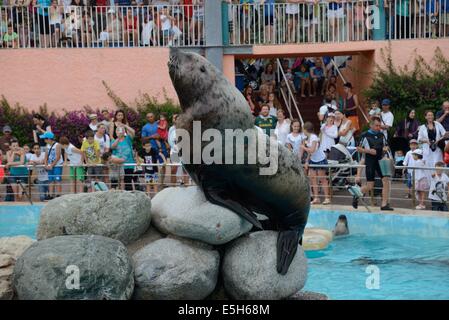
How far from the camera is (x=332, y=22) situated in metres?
19.8

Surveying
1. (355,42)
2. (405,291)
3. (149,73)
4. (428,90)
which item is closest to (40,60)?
(149,73)

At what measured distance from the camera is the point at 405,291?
32.1 ft

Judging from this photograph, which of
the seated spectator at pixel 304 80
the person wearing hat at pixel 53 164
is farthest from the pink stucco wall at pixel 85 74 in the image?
the person wearing hat at pixel 53 164

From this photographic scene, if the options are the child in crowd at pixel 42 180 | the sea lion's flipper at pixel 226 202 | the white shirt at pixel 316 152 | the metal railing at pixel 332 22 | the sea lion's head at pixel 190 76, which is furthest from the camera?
the metal railing at pixel 332 22

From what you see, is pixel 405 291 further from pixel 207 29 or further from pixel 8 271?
pixel 207 29

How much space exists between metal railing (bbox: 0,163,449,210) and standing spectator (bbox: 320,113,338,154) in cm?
83

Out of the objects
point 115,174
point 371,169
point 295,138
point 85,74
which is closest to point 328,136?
point 295,138

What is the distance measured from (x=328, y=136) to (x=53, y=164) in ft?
15.9

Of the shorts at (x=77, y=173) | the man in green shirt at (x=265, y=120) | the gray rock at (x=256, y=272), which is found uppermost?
the man in green shirt at (x=265, y=120)

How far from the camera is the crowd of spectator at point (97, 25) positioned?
65.3 feet

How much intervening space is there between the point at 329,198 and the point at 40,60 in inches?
354

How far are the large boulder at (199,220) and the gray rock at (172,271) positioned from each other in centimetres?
15

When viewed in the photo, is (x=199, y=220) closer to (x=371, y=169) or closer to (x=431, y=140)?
(x=371, y=169)

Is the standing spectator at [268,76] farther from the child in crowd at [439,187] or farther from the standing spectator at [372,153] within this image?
the child in crowd at [439,187]
